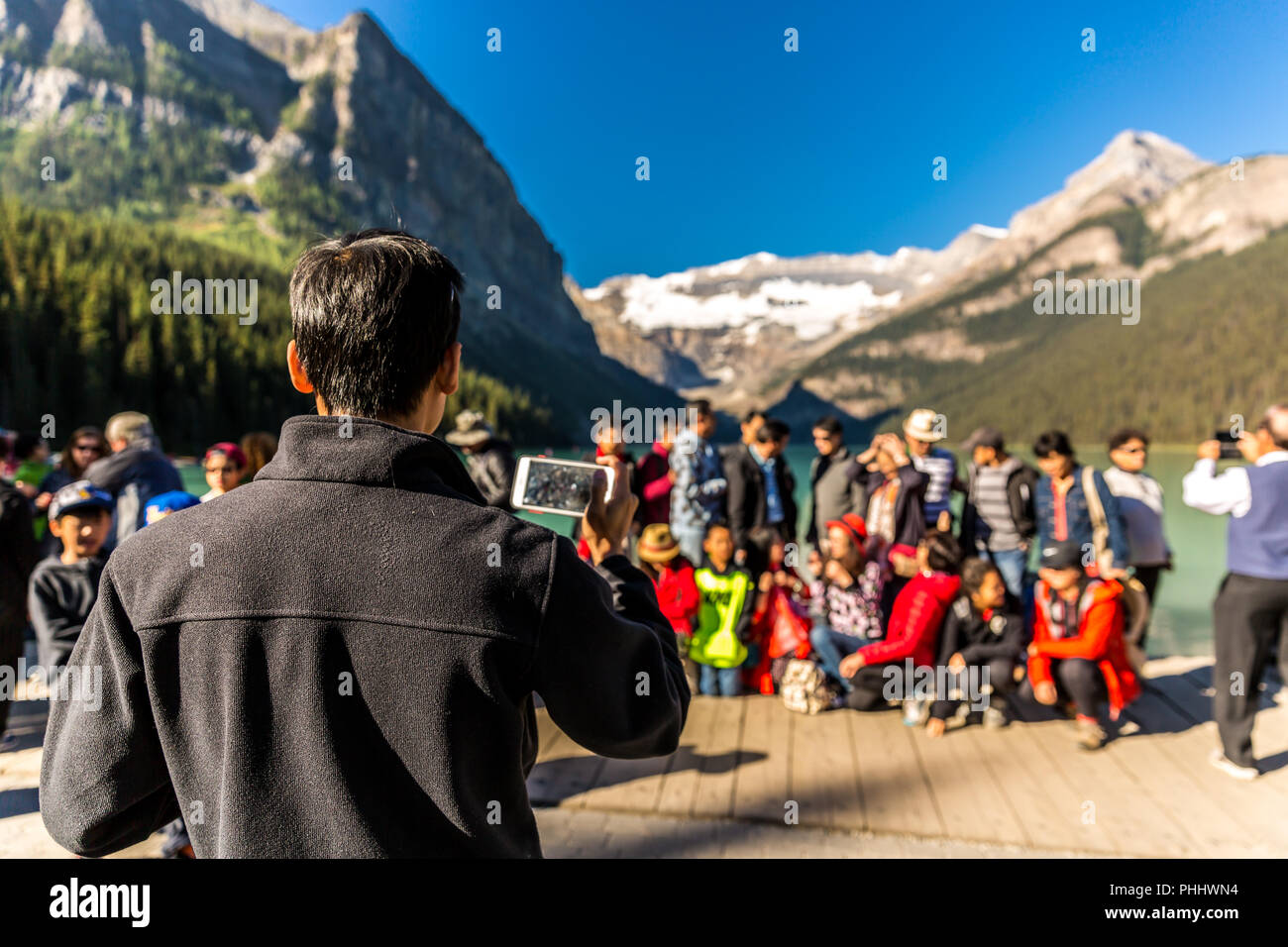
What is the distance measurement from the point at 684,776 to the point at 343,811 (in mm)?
2980

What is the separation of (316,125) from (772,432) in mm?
179270

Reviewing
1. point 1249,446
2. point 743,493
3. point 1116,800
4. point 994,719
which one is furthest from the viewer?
point 743,493

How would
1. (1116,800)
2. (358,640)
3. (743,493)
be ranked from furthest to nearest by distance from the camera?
(743,493), (1116,800), (358,640)

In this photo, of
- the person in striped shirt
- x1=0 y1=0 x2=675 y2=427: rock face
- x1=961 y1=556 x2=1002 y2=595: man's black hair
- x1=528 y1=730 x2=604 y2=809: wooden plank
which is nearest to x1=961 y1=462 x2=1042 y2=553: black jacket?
the person in striped shirt

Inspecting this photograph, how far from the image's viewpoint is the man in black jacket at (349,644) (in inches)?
35.4

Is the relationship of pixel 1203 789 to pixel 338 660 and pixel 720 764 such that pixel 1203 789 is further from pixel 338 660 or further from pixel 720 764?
pixel 338 660

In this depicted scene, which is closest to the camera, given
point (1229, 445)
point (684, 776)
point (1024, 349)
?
point (684, 776)

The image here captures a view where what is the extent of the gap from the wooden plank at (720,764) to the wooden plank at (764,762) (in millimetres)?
41

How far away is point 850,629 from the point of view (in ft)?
16.0

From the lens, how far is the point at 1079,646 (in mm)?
4082

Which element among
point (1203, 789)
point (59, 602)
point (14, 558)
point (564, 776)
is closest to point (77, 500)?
point (14, 558)

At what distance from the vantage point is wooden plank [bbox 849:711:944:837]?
3.15 metres
